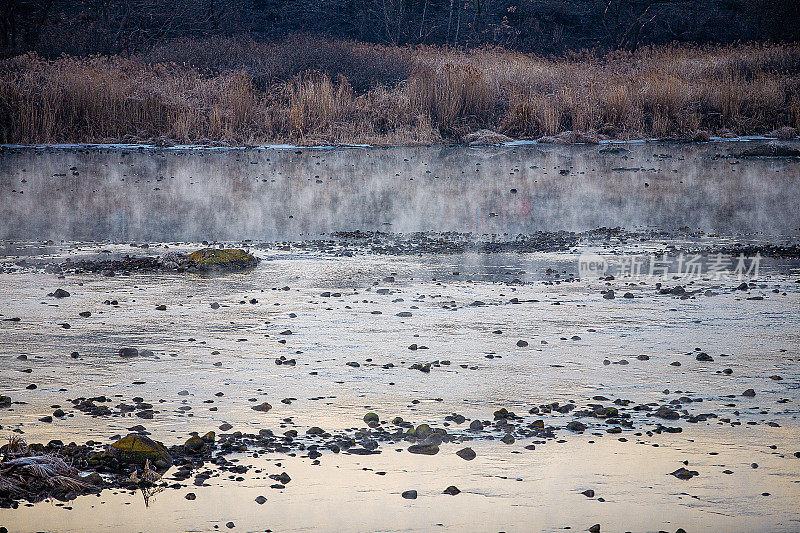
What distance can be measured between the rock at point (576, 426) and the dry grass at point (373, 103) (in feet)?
69.9

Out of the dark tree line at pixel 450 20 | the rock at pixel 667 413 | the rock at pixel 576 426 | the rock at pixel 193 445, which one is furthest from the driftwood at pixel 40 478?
the dark tree line at pixel 450 20

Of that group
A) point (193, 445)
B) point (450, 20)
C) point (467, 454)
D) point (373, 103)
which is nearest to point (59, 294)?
point (193, 445)

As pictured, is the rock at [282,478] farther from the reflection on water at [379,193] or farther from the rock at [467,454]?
the reflection on water at [379,193]

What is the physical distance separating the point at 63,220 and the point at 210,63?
21.1 m

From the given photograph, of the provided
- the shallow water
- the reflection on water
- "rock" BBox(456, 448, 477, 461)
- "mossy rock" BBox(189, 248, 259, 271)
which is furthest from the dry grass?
"rock" BBox(456, 448, 477, 461)

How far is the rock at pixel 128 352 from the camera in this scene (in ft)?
19.4

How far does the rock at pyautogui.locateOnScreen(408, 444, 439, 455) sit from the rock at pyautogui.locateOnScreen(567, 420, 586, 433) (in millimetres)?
652

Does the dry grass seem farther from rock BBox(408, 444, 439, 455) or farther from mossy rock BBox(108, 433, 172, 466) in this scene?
mossy rock BBox(108, 433, 172, 466)

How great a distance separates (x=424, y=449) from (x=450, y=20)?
155 feet

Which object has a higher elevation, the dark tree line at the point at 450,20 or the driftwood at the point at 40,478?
the dark tree line at the point at 450,20

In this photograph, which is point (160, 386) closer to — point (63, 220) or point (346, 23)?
point (63, 220)

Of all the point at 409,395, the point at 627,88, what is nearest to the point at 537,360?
the point at 409,395

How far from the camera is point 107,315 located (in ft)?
23.1

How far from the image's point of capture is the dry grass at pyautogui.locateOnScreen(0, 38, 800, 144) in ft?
83.5
